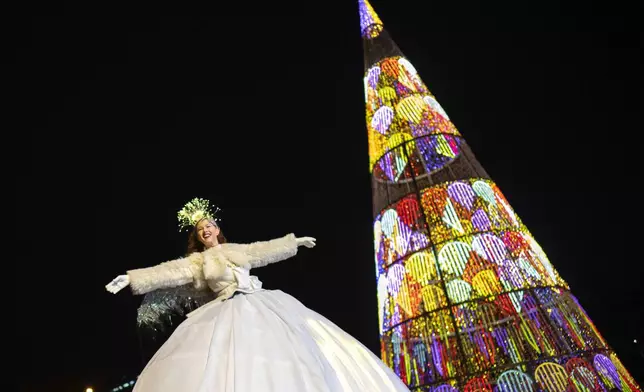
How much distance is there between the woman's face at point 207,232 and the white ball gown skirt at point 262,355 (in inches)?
28.1

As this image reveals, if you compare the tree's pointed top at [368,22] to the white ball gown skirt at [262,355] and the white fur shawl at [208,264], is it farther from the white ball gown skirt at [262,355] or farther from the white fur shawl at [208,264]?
the white ball gown skirt at [262,355]

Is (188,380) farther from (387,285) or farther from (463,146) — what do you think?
Answer: (463,146)

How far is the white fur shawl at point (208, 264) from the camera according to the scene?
10.9 feet

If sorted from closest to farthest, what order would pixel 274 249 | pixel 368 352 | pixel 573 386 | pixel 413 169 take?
pixel 368 352 < pixel 274 249 < pixel 573 386 < pixel 413 169

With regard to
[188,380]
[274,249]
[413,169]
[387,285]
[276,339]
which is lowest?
[188,380]

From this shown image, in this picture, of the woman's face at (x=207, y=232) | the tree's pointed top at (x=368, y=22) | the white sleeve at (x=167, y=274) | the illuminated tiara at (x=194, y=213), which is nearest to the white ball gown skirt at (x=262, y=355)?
the white sleeve at (x=167, y=274)

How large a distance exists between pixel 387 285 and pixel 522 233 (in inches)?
68.7

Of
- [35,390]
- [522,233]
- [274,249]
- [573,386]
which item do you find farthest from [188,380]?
[35,390]

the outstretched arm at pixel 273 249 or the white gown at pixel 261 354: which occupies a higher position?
the outstretched arm at pixel 273 249

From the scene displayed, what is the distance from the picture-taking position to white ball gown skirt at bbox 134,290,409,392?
252 centimetres

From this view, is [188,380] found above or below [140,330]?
below

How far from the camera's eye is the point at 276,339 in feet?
9.06

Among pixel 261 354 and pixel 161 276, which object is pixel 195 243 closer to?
pixel 161 276

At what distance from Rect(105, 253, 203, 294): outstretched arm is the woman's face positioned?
210mm
